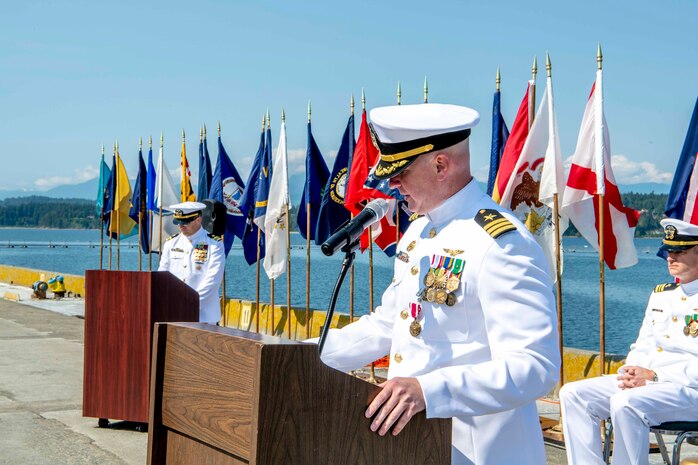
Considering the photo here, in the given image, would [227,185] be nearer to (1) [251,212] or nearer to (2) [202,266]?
(1) [251,212]

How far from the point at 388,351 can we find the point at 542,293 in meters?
0.61

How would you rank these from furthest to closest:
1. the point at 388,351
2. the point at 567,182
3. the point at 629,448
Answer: the point at 567,182, the point at 629,448, the point at 388,351

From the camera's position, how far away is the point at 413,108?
95.0 inches

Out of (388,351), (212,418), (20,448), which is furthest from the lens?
(20,448)

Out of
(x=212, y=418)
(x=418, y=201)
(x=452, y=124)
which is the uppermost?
(x=452, y=124)

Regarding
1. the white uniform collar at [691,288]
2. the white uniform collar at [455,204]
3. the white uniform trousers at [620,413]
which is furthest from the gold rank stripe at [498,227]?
the white uniform collar at [691,288]

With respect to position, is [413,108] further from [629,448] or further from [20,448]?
[20,448]

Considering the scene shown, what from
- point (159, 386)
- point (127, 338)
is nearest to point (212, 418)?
point (159, 386)

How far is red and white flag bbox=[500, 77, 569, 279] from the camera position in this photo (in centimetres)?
692

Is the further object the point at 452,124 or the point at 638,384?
the point at 638,384

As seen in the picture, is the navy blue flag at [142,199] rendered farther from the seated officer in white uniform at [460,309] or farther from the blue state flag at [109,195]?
the seated officer in white uniform at [460,309]

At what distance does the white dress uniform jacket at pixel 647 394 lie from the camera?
4805 mm

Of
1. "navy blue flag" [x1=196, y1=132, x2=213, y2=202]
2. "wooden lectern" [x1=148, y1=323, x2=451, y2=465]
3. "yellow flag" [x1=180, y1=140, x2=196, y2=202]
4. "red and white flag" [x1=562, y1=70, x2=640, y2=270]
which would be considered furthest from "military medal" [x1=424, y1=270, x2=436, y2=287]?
"yellow flag" [x1=180, y1=140, x2=196, y2=202]

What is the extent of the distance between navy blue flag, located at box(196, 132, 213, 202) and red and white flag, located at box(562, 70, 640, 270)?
8033 millimetres
